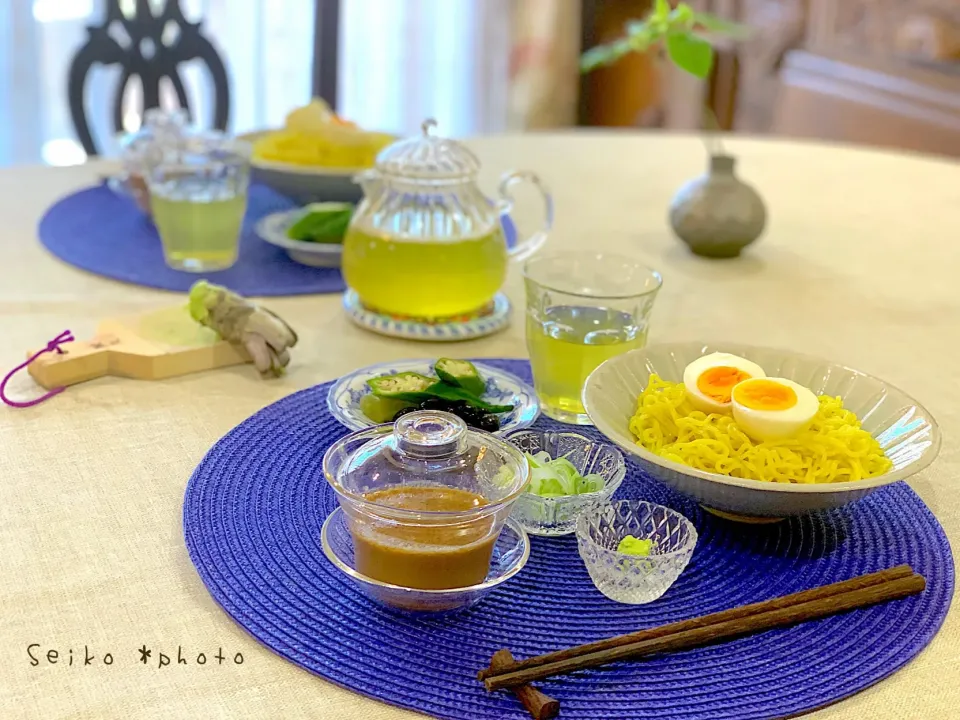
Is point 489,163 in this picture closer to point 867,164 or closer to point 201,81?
point 867,164

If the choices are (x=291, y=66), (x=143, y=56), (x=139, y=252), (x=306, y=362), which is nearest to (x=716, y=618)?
(x=306, y=362)

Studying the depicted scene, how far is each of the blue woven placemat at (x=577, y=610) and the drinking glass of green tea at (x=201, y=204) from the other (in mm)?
479

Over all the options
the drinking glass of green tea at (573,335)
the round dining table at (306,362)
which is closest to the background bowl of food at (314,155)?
the round dining table at (306,362)

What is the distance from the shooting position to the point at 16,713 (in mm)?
620

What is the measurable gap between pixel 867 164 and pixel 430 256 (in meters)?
1.19

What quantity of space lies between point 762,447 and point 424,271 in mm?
459

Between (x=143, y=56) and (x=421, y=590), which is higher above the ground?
(x=143, y=56)

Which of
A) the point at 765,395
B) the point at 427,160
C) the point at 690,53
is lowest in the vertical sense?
the point at 765,395

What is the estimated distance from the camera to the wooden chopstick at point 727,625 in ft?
2.15

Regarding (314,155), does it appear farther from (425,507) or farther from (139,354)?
(425,507)

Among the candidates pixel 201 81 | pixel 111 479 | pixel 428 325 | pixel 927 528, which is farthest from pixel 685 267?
pixel 201 81

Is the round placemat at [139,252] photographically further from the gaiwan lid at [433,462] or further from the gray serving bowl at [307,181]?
the gaiwan lid at [433,462]

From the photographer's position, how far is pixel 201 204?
1.29 m

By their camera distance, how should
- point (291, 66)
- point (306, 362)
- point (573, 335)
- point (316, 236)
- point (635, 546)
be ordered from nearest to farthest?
1. point (635, 546)
2. point (573, 335)
3. point (306, 362)
4. point (316, 236)
5. point (291, 66)
